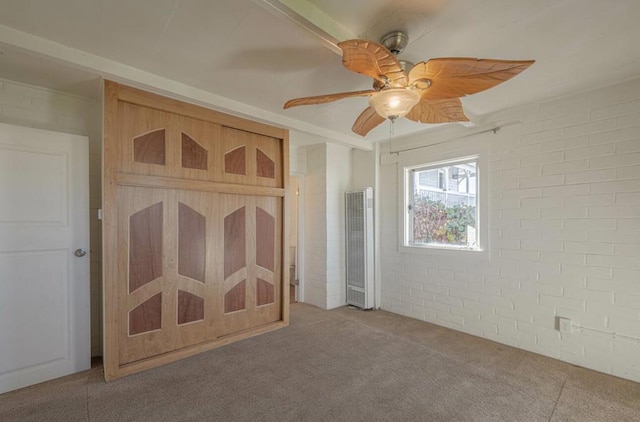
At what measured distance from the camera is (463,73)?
143cm

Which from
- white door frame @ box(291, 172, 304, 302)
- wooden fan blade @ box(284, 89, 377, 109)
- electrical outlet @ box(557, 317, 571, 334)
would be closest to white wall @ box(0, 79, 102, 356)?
wooden fan blade @ box(284, 89, 377, 109)

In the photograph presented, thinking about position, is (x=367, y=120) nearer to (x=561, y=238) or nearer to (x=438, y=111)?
(x=438, y=111)

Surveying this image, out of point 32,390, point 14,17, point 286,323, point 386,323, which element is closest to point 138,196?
point 14,17

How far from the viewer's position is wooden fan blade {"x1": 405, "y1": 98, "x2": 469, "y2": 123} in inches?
75.9

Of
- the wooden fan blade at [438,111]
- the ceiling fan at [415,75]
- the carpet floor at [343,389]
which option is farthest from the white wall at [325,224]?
the ceiling fan at [415,75]

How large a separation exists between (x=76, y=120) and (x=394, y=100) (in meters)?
2.70

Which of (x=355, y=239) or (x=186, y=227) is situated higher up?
(x=186, y=227)

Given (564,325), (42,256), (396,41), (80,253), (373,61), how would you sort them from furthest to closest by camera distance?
1. (564,325)
2. (80,253)
3. (42,256)
4. (396,41)
5. (373,61)

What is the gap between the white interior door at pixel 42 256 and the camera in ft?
6.99

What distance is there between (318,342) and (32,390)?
2192mm

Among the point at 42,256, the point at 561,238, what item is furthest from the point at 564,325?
the point at 42,256

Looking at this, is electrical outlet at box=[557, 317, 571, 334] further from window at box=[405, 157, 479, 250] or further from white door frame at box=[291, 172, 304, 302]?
white door frame at box=[291, 172, 304, 302]

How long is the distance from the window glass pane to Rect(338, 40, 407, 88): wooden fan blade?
6.98 feet

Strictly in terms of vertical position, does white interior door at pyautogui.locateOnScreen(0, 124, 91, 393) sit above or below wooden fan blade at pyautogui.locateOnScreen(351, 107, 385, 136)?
below
